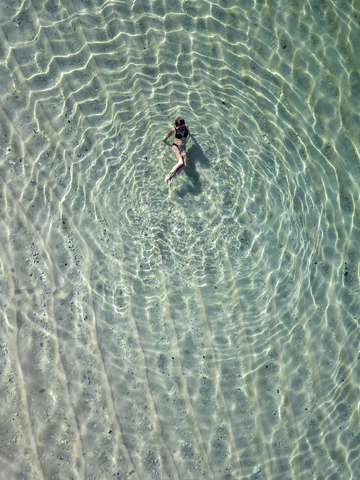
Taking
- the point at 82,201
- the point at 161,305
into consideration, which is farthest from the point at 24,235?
the point at 161,305

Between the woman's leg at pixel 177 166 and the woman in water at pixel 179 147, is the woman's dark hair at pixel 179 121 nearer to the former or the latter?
the woman in water at pixel 179 147

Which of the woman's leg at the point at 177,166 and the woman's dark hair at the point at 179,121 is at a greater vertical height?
the woman's dark hair at the point at 179,121

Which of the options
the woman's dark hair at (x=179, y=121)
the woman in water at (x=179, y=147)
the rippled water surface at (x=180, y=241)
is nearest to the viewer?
the rippled water surface at (x=180, y=241)

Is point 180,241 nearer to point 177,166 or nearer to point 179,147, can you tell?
point 177,166

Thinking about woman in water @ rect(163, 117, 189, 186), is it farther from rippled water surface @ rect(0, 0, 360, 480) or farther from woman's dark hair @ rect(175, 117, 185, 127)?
rippled water surface @ rect(0, 0, 360, 480)

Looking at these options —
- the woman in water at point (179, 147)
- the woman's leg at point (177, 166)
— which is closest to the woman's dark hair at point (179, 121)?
the woman in water at point (179, 147)

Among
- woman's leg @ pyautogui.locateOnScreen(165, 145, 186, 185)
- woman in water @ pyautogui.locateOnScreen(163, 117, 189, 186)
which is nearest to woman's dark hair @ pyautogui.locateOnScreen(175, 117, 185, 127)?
woman in water @ pyautogui.locateOnScreen(163, 117, 189, 186)

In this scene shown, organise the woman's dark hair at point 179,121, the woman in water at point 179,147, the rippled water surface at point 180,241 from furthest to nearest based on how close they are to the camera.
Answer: the woman in water at point 179,147 → the woman's dark hair at point 179,121 → the rippled water surface at point 180,241
